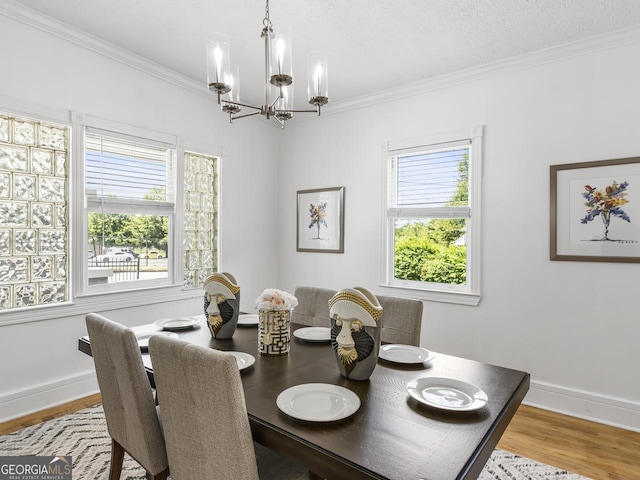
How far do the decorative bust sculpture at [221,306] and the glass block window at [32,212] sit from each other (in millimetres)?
1499

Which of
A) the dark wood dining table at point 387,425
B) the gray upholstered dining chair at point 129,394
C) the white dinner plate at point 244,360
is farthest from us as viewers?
the white dinner plate at point 244,360

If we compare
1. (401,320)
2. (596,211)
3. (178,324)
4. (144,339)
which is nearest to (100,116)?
(178,324)

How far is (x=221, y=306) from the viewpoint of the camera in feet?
6.15

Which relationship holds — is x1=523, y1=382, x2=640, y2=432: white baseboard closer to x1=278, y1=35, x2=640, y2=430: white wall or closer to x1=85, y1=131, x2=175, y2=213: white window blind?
x1=278, y1=35, x2=640, y2=430: white wall

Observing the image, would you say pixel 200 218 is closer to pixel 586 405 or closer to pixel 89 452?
pixel 89 452

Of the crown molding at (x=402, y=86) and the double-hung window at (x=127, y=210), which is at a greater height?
the crown molding at (x=402, y=86)

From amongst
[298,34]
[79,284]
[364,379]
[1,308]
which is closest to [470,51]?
[298,34]

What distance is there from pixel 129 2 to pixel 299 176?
7.39 ft

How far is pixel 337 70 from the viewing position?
310cm

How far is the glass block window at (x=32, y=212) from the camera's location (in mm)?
2406

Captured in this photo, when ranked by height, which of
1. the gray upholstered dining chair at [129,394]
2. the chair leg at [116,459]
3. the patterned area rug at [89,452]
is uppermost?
the gray upholstered dining chair at [129,394]

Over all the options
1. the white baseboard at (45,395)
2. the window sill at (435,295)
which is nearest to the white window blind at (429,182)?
the window sill at (435,295)

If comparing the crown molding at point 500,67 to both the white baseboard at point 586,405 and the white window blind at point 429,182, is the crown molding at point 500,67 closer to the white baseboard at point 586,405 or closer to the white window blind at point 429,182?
the white window blind at point 429,182

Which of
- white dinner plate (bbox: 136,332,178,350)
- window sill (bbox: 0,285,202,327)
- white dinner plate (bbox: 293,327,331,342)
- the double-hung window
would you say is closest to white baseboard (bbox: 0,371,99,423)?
window sill (bbox: 0,285,202,327)
